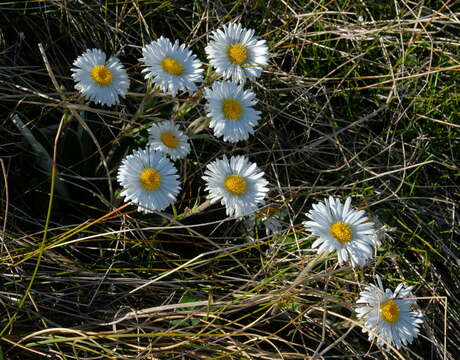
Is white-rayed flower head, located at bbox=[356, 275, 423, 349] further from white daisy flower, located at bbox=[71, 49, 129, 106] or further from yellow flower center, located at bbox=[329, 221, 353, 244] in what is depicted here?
white daisy flower, located at bbox=[71, 49, 129, 106]

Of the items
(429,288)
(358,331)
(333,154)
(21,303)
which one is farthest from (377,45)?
(21,303)

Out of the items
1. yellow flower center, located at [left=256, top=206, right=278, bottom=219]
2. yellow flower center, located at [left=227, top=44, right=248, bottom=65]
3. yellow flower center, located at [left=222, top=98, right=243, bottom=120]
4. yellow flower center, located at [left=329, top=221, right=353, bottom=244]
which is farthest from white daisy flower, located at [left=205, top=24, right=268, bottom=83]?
yellow flower center, located at [left=329, top=221, right=353, bottom=244]

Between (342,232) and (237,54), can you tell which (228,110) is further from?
(342,232)

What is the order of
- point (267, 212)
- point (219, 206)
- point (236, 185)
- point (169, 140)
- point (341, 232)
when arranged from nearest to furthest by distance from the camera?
point (341, 232)
point (236, 185)
point (169, 140)
point (267, 212)
point (219, 206)

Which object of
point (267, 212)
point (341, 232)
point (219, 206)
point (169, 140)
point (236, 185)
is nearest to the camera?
point (341, 232)

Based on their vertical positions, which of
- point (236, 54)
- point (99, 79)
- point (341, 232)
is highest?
point (236, 54)

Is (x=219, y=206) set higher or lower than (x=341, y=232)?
higher

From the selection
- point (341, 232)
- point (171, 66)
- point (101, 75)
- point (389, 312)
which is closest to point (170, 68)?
point (171, 66)
